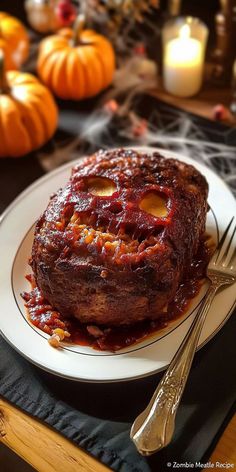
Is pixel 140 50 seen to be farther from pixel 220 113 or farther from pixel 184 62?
pixel 220 113

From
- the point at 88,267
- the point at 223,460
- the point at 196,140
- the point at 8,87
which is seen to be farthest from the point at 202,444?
the point at 8,87

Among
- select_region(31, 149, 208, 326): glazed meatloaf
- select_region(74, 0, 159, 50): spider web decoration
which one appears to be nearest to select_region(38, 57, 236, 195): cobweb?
select_region(74, 0, 159, 50): spider web decoration

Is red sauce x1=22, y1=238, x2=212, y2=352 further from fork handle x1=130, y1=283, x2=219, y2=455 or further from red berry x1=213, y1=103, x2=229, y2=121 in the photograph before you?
red berry x1=213, y1=103, x2=229, y2=121

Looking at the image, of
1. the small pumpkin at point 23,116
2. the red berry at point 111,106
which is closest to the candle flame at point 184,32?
the red berry at point 111,106

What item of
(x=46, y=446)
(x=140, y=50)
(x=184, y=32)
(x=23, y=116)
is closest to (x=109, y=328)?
(x=46, y=446)

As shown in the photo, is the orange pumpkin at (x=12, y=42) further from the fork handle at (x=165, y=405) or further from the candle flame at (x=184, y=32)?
the fork handle at (x=165, y=405)

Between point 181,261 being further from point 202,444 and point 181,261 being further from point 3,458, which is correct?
point 3,458
